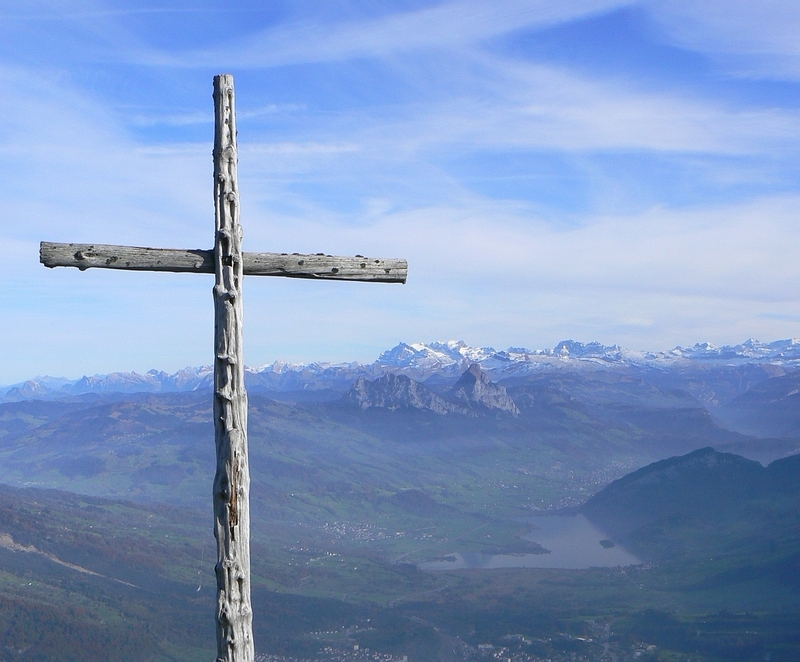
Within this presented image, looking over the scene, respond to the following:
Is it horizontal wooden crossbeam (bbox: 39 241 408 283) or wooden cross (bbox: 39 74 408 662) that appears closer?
wooden cross (bbox: 39 74 408 662)

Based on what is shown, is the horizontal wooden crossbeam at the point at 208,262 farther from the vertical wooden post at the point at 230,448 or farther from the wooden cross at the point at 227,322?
the vertical wooden post at the point at 230,448

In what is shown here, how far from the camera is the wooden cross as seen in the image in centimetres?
977

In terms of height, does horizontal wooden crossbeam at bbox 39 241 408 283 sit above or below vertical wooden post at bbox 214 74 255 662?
above

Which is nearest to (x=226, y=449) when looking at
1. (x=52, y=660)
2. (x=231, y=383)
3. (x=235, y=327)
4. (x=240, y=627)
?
(x=231, y=383)

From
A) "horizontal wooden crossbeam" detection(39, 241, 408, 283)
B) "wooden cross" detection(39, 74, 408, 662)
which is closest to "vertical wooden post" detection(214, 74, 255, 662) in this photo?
"wooden cross" detection(39, 74, 408, 662)

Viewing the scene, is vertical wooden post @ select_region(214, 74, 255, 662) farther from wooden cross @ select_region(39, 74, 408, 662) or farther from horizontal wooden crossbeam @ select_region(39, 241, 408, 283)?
horizontal wooden crossbeam @ select_region(39, 241, 408, 283)

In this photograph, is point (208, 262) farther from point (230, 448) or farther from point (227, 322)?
point (230, 448)

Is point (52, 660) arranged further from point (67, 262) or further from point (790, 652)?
point (67, 262)

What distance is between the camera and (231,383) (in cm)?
989

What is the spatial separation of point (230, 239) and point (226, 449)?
8.61 feet

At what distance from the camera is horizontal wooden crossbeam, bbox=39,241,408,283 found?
9.88m

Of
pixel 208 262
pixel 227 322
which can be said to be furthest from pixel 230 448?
pixel 208 262

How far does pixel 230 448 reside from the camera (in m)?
9.80

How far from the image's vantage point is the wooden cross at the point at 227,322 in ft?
32.1
